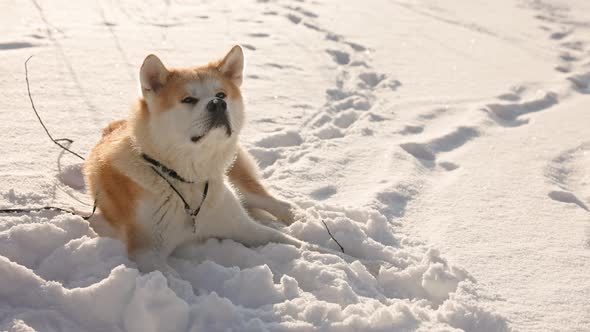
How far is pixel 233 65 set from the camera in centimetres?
327

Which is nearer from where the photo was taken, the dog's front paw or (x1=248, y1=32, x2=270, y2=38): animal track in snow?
the dog's front paw

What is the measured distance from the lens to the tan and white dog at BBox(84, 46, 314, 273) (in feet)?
9.27

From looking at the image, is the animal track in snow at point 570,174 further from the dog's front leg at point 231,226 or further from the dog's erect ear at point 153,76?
the dog's erect ear at point 153,76

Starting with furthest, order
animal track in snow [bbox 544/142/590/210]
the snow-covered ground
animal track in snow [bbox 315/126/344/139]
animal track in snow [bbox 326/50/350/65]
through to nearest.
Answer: animal track in snow [bbox 326/50/350/65] → animal track in snow [bbox 315/126/344/139] → animal track in snow [bbox 544/142/590/210] → the snow-covered ground

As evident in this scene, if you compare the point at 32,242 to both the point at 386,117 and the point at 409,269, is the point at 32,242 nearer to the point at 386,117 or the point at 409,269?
the point at 409,269

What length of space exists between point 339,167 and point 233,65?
1249 mm

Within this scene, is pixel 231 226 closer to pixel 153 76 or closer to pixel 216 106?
pixel 216 106

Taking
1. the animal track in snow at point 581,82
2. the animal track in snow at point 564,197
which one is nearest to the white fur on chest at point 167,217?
the animal track in snow at point 564,197

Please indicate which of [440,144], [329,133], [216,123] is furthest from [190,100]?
[440,144]

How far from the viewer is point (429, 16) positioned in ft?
28.0

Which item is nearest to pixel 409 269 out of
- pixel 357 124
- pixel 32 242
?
pixel 32 242

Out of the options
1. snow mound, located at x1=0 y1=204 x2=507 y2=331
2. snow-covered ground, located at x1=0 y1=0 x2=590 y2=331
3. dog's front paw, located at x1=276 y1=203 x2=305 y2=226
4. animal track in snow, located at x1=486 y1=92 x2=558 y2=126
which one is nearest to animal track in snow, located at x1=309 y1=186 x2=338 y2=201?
snow-covered ground, located at x1=0 y1=0 x2=590 y2=331

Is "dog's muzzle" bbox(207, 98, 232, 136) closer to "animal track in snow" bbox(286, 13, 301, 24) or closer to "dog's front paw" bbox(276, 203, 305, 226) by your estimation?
"dog's front paw" bbox(276, 203, 305, 226)

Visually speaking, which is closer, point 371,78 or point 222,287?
point 222,287
